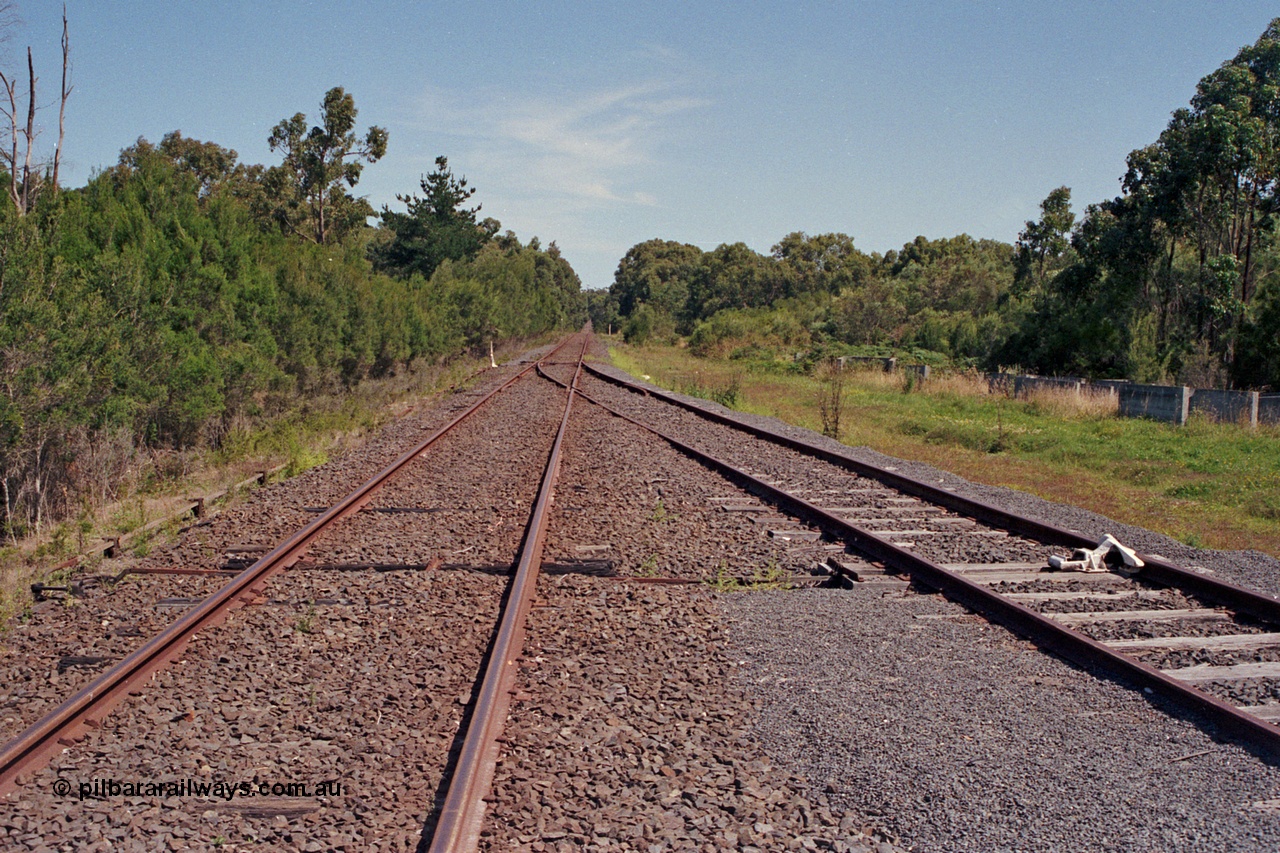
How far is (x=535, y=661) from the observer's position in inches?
205

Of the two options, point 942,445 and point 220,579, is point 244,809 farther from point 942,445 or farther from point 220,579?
point 942,445

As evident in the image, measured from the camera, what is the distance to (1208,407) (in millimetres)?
19812

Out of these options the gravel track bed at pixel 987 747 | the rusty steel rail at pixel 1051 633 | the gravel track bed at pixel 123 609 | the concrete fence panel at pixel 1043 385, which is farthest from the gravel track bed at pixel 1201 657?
the concrete fence panel at pixel 1043 385

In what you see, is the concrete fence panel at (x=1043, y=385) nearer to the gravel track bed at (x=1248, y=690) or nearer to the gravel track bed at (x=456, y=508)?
the gravel track bed at (x=456, y=508)

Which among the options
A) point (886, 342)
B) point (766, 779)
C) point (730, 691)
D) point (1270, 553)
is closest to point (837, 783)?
point (766, 779)

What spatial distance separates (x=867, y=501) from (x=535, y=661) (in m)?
5.95

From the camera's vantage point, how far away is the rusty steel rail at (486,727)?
3.34 meters

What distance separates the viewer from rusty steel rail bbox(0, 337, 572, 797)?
3.93 meters

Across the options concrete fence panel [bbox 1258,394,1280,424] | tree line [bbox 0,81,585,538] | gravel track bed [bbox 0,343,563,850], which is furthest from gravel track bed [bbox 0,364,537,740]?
concrete fence panel [bbox 1258,394,1280,424]

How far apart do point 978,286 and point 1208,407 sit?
147ft

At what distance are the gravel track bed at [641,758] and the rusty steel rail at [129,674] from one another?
1.90 meters

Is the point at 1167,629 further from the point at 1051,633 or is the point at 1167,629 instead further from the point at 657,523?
the point at 657,523

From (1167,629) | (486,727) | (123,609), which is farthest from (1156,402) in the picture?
(123,609)

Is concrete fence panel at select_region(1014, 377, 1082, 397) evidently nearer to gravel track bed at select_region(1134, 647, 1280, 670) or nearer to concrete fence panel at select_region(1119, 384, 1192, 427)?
concrete fence panel at select_region(1119, 384, 1192, 427)
